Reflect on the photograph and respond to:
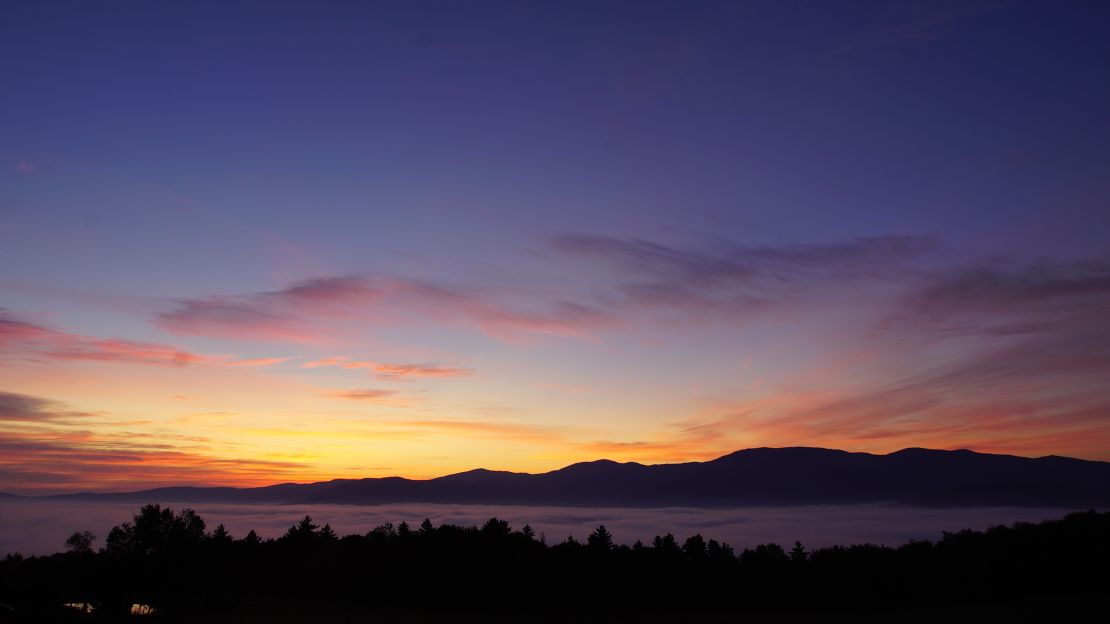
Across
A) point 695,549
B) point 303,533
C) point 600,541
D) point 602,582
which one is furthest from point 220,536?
point 695,549

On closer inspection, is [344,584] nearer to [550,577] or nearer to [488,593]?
[488,593]

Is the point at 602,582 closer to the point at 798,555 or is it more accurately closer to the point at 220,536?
the point at 798,555

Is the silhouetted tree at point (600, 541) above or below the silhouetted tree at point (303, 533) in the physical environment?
above

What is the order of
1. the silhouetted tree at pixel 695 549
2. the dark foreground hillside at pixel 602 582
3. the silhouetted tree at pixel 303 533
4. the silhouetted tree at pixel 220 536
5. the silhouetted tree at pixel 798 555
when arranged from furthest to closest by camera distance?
the silhouetted tree at pixel 303 533
the silhouetted tree at pixel 220 536
the silhouetted tree at pixel 695 549
the silhouetted tree at pixel 798 555
the dark foreground hillside at pixel 602 582

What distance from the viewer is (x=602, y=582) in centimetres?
4959

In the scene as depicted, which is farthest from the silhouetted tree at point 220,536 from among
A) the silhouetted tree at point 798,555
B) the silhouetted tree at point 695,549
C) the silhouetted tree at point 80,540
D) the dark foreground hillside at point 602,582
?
the silhouetted tree at point 798,555

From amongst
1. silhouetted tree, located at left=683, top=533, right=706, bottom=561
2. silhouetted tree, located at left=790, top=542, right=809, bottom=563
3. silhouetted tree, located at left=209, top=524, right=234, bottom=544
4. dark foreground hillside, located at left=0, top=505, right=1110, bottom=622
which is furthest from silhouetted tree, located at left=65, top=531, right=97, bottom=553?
silhouetted tree, located at left=790, top=542, right=809, bottom=563

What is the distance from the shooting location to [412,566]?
5231cm

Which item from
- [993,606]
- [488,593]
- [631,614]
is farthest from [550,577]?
[993,606]

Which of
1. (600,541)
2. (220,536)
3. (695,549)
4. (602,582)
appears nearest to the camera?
(602,582)

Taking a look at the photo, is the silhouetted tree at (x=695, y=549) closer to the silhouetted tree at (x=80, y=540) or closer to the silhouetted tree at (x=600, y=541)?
the silhouetted tree at (x=600, y=541)

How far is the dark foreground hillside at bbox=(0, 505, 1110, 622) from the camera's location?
43.8 meters

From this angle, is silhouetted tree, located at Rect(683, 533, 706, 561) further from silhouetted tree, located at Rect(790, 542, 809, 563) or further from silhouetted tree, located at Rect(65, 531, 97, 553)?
silhouetted tree, located at Rect(65, 531, 97, 553)

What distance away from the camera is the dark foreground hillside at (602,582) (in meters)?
43.8
